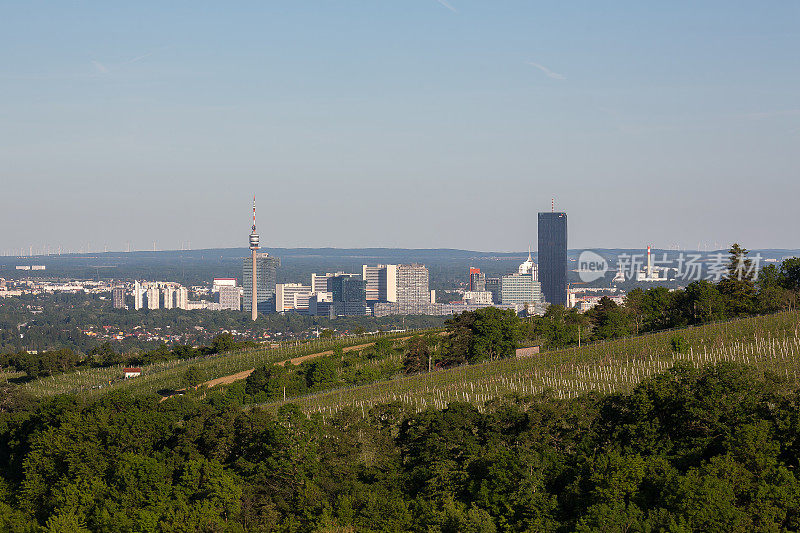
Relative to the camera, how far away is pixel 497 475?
49875mm

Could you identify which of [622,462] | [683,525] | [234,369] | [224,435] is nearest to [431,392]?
[224,435]

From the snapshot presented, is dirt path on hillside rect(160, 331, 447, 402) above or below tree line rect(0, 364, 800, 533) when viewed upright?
below

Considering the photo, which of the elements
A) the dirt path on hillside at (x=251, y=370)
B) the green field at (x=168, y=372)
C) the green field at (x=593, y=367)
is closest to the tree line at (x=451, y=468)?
the green field at (x=593, y=367)

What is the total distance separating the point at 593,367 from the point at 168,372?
211 ft

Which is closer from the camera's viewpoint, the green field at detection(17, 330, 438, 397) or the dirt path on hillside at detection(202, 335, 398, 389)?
the dirt path on hillside at detection(202, 335, 398, 389)

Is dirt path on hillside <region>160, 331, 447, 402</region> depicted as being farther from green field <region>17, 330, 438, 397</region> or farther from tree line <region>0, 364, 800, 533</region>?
tree line <region>0, 364, 800, 533</region>

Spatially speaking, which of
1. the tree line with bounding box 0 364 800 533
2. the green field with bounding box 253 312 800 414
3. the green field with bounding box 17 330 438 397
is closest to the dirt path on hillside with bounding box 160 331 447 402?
the green field with bounding box 17 330 438 397

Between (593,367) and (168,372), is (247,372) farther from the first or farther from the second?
(593,367)

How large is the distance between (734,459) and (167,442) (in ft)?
120

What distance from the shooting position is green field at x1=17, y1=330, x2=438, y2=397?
11491 cm

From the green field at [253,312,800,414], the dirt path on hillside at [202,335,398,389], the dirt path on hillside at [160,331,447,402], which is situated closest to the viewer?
the green field at [253,312,800,414]

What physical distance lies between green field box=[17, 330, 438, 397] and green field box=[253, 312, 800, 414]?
31288mm

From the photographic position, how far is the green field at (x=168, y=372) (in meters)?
115

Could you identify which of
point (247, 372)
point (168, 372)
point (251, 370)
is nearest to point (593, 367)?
point (247, 372)
